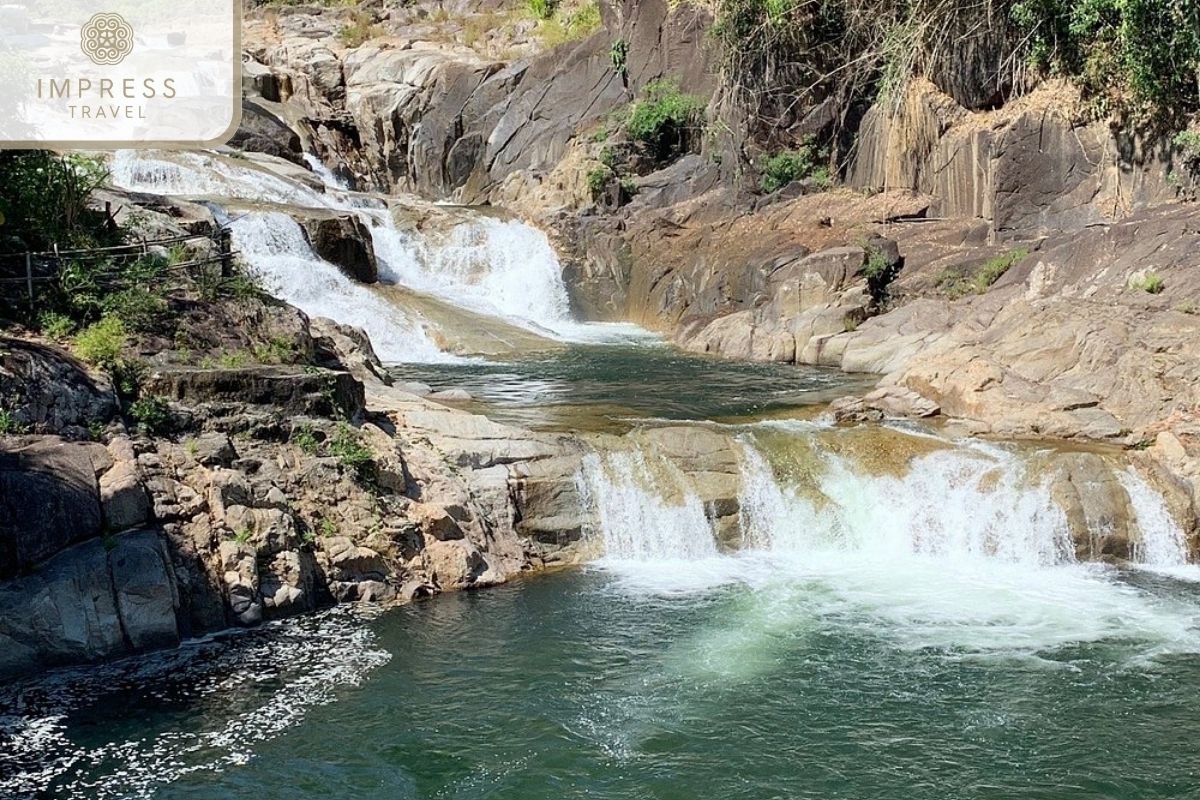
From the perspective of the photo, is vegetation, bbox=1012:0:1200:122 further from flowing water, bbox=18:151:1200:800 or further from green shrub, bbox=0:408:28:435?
green shrub, bbox=0:408:28:435

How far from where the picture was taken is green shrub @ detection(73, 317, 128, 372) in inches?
448

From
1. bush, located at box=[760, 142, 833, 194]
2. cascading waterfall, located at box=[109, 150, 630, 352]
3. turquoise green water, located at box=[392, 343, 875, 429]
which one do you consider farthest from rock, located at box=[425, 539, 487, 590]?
bush, located at box=[760, 142, 833, 194]

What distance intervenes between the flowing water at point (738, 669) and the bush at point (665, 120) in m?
16.1

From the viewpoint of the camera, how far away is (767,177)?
26969 millimetres

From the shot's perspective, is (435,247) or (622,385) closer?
(622,385)

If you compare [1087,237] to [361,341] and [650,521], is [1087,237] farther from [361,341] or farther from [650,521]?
[361,341]

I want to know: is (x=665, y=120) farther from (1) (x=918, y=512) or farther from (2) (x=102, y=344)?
(2) (x=102, y=344)

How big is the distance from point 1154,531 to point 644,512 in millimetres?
5628

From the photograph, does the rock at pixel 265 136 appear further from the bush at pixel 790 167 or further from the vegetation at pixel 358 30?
the bush at pixel 790 167

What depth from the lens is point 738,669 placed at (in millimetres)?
9727

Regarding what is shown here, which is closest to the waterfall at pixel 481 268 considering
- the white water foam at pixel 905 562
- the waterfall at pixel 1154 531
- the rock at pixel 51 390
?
the white water foam at pixel 905 562

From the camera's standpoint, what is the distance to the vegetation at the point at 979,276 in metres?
20.8

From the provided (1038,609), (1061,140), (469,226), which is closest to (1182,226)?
(1061,140)

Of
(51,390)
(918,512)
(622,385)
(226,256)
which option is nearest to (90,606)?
(51,390)
